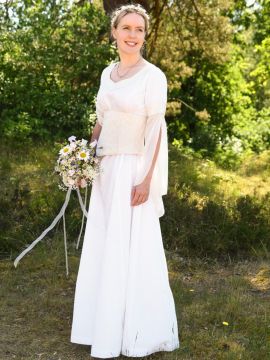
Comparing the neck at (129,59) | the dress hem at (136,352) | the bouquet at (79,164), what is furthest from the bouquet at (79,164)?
the dress hem at (136,352)

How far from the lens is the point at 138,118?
3.76 meters

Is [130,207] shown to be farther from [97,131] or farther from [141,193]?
[97,131]

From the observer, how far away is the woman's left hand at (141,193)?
3750 millimetres

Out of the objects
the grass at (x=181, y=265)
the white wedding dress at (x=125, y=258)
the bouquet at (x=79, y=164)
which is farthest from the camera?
the grass at (x=181, y=265)

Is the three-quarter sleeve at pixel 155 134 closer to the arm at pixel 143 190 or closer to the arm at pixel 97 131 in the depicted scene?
the arm at pixel 143 190

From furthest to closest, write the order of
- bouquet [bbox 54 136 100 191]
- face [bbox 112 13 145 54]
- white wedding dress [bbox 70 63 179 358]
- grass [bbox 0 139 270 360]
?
grass [bbox 0 139 270 360] < bouquet [bbox 54 136 100 191] < white wedding dress [bbox 70 63 179 358] < face [bbox 112 13 145 54]

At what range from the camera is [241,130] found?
15.0 meters

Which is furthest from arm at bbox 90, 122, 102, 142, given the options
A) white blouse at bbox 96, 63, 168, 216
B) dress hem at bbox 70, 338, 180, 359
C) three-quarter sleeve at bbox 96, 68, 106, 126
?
dress hem at bbox 70, 338, 180, 359

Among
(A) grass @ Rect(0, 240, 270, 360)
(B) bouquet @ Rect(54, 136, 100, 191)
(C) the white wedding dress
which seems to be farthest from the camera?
(A) grass @ Rect(0, 240, 270, 360)

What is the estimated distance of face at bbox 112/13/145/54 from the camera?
144 inches

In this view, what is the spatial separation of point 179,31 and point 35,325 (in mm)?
7940

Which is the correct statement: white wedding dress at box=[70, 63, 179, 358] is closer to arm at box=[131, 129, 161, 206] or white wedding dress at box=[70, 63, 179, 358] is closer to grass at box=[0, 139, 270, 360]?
arm at box=[131, 129, 161, 206]

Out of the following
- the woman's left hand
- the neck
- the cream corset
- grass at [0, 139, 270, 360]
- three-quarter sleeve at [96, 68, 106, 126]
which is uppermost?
the neck

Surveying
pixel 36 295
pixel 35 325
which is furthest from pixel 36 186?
pixel 35 325
